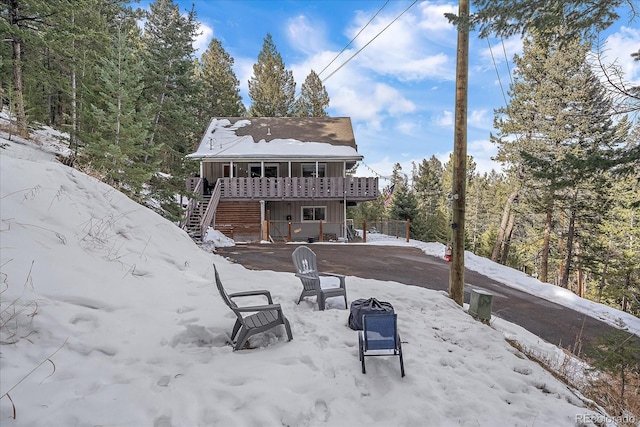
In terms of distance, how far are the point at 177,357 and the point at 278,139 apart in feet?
61.0

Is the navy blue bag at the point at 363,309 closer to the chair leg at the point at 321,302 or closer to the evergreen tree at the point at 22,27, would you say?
the chair leg at the point at 321,302

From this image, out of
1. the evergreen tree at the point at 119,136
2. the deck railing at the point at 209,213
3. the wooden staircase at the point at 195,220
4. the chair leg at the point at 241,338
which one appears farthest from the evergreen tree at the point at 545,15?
the wooden staircase at the point at 195,220

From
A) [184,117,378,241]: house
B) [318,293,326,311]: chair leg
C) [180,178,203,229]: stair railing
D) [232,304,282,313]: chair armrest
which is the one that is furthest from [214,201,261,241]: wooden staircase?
[232,304,282,313]: chair armrest

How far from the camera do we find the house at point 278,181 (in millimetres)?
17297

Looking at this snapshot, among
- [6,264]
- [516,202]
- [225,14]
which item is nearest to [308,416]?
[6,264]

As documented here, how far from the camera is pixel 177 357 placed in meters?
2.85

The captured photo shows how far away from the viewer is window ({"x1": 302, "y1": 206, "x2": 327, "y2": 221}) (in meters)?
19.5

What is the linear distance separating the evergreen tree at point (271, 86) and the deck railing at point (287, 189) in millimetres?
15628

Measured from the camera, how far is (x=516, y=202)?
59.7 ft

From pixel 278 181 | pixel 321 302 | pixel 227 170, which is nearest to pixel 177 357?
pixel 321 302

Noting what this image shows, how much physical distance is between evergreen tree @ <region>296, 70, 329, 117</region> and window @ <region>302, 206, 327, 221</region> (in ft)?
50.8

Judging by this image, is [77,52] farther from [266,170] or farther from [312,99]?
[312,99]

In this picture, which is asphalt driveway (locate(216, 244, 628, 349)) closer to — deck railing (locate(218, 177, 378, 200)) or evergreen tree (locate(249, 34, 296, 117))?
deck railing (locate(218, 177, 378, 200))

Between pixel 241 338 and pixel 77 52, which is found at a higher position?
pixel 77 52
